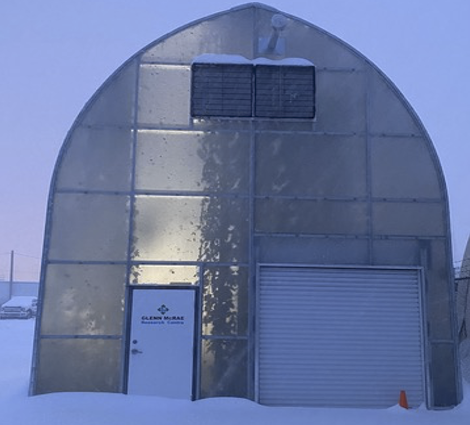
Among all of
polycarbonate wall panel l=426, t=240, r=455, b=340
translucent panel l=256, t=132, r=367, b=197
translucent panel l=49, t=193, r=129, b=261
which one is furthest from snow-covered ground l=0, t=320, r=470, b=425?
translucent panel l=256, t=132, r=367, b=197

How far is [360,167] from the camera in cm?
1019

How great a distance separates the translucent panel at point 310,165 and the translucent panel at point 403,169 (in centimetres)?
30

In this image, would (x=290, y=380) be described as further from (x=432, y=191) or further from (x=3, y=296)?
(x=3, y=296)

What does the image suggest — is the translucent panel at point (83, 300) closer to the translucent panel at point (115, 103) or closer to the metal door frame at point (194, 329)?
the metal door frame at point (194, 329)

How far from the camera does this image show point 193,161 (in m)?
10.1

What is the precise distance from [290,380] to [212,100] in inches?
226

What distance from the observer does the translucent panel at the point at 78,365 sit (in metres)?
9.27

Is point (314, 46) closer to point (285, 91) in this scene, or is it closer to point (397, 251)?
point (285, 91)

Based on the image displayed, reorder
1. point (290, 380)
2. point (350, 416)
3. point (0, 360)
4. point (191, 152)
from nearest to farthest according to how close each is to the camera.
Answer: point (350, 416)
point (290, 380)
point (191, 152)
point (0, 360)

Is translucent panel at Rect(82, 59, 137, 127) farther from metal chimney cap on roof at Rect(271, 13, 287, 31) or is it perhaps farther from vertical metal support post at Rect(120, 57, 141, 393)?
metal chimney cap on roof at Rect(271, 13, 287, 31)

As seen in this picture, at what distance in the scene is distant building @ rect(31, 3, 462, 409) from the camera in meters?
9.45

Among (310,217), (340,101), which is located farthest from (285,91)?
(310,217)

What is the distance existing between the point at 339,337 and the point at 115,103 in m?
6.48

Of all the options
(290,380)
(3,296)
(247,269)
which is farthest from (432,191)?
(3,296)
